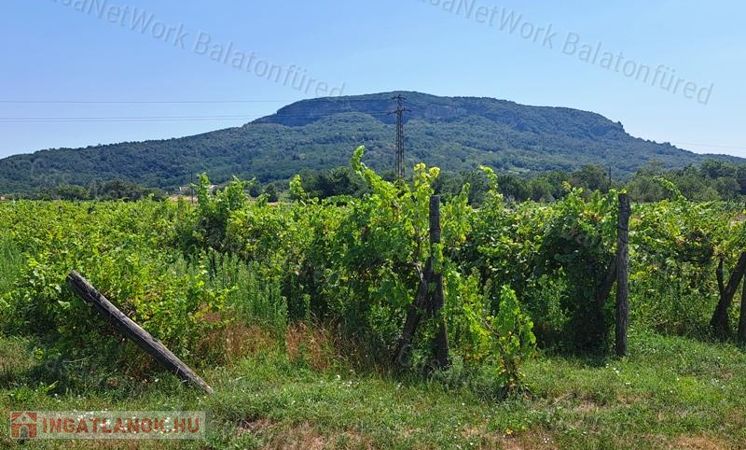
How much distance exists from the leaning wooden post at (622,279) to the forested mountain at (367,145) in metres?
83.3

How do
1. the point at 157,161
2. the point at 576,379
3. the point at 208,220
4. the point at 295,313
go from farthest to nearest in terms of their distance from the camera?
the point at 157,161
the point at 208,220
the point at 295,313
the point at 576,379

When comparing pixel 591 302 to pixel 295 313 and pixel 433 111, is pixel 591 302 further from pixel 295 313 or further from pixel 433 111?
pixel 433 111

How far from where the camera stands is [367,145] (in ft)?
366

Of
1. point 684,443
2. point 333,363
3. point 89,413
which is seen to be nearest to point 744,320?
point 684,443

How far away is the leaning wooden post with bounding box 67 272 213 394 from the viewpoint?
477 cm

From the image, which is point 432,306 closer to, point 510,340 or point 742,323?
point 510,340

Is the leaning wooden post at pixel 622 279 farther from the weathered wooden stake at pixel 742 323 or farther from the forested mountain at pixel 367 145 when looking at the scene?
the forested mountain at pixel 367 145

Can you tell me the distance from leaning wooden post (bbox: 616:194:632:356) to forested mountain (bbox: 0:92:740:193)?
8328 centimetres

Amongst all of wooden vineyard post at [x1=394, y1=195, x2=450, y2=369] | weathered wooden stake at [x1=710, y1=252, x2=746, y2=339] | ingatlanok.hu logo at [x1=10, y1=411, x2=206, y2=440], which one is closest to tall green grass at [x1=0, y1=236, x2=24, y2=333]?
ingatlanok.hu logo at [x1=10, y1=411, x2=206, y2=440]

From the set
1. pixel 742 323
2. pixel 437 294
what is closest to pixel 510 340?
pixel 437 294

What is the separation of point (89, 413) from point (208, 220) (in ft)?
16.0

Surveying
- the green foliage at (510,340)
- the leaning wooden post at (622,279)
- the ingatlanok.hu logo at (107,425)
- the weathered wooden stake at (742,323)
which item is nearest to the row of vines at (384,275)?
the green foliage at (510,340)

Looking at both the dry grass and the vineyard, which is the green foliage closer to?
the vineyard

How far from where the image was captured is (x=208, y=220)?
8.95 meters
